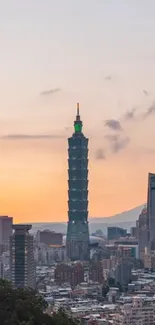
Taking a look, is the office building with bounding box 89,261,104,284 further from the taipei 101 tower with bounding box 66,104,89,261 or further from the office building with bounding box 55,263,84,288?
the taipei 101 tower with bounding box 66,104,89,261

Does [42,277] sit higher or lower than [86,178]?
lower

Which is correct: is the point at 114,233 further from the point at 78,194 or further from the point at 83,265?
the point at 83,265

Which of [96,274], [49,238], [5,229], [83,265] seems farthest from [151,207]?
[96,274]

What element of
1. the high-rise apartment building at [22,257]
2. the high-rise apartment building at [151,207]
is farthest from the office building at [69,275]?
the high-rise apartment building at [151,207]

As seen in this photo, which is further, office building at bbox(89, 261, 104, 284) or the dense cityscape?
office building at bbox(89, 261, 104, 284)

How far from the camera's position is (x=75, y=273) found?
277 ft

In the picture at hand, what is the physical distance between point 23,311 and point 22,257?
66650mm

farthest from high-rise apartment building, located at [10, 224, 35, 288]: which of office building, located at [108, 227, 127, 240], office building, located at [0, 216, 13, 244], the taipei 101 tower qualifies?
office building, located at [108, 227, 127, 240]

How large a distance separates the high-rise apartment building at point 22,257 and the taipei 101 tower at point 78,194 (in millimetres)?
28762

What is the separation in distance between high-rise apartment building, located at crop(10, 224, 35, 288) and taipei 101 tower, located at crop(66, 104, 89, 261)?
1132 inches

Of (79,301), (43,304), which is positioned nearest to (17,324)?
(43,304)

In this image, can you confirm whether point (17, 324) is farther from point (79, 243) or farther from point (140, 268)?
point (79, 243)

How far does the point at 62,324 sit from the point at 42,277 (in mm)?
69503

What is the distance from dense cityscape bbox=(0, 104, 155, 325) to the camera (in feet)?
172
